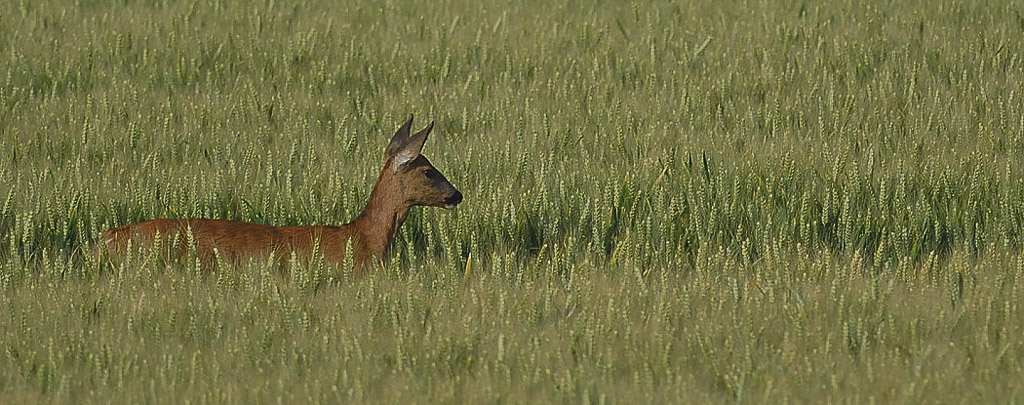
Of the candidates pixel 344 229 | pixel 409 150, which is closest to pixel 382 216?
pixel 344 229

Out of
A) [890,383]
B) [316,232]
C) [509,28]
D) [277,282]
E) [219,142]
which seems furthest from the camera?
[509,28]

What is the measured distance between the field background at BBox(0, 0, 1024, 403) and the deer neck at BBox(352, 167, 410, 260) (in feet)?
0.58

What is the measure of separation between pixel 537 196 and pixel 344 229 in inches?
44.0

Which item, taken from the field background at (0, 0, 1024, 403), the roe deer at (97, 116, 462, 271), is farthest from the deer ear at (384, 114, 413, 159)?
the field background at (0, 0, 1024, 403)

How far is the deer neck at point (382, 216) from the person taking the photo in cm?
638

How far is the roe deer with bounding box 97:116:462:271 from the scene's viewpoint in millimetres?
6133

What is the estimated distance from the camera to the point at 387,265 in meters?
6.37

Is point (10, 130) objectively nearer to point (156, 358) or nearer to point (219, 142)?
point (219, 142)

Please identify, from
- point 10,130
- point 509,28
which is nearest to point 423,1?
point 509,28

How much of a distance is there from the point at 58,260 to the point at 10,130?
11.3 ft

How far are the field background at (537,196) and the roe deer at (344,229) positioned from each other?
0.16 m

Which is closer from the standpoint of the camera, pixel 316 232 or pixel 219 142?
pixel 316 232

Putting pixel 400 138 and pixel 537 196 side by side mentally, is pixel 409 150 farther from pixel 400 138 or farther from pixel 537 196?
pixel 537 196

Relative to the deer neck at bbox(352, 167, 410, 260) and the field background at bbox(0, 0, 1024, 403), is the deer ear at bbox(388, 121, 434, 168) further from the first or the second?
the field background at bbox(0, 0, 1024, 403)
